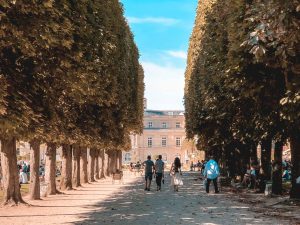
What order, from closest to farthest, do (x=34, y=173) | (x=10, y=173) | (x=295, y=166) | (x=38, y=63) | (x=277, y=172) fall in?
(x=38, y=63), (x=10, y=173), (x=295, y=166), (x=277, y=172), (x=34, y=173)

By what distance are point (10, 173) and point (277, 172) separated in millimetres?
11045

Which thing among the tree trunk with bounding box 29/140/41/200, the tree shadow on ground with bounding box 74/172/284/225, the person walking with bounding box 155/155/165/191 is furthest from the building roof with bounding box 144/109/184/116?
the tree shadow on ground with bounding box 74/172/284/225

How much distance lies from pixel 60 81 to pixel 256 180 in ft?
54.6

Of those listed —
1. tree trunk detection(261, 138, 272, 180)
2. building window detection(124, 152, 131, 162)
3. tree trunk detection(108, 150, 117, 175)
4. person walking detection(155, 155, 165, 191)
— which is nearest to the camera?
tree trunk detection(261, 138, 272, 180)

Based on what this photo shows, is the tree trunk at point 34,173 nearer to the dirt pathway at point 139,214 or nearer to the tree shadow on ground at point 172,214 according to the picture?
the dirt pathway at point 139,214

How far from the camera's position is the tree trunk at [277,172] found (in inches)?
880

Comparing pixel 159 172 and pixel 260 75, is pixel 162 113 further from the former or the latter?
pixel 260 75

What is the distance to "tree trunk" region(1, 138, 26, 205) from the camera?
19109 millimetres

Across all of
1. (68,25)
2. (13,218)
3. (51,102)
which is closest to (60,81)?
(51,102)

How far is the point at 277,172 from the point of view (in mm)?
22281

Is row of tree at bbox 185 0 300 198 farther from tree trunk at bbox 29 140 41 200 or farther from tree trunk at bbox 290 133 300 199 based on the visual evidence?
tree trunk at bbox 29 140 41 200

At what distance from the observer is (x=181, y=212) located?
1681cm

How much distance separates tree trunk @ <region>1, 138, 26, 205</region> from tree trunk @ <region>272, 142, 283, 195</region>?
10708 mm

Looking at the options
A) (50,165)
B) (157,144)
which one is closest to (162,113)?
(157,144)
